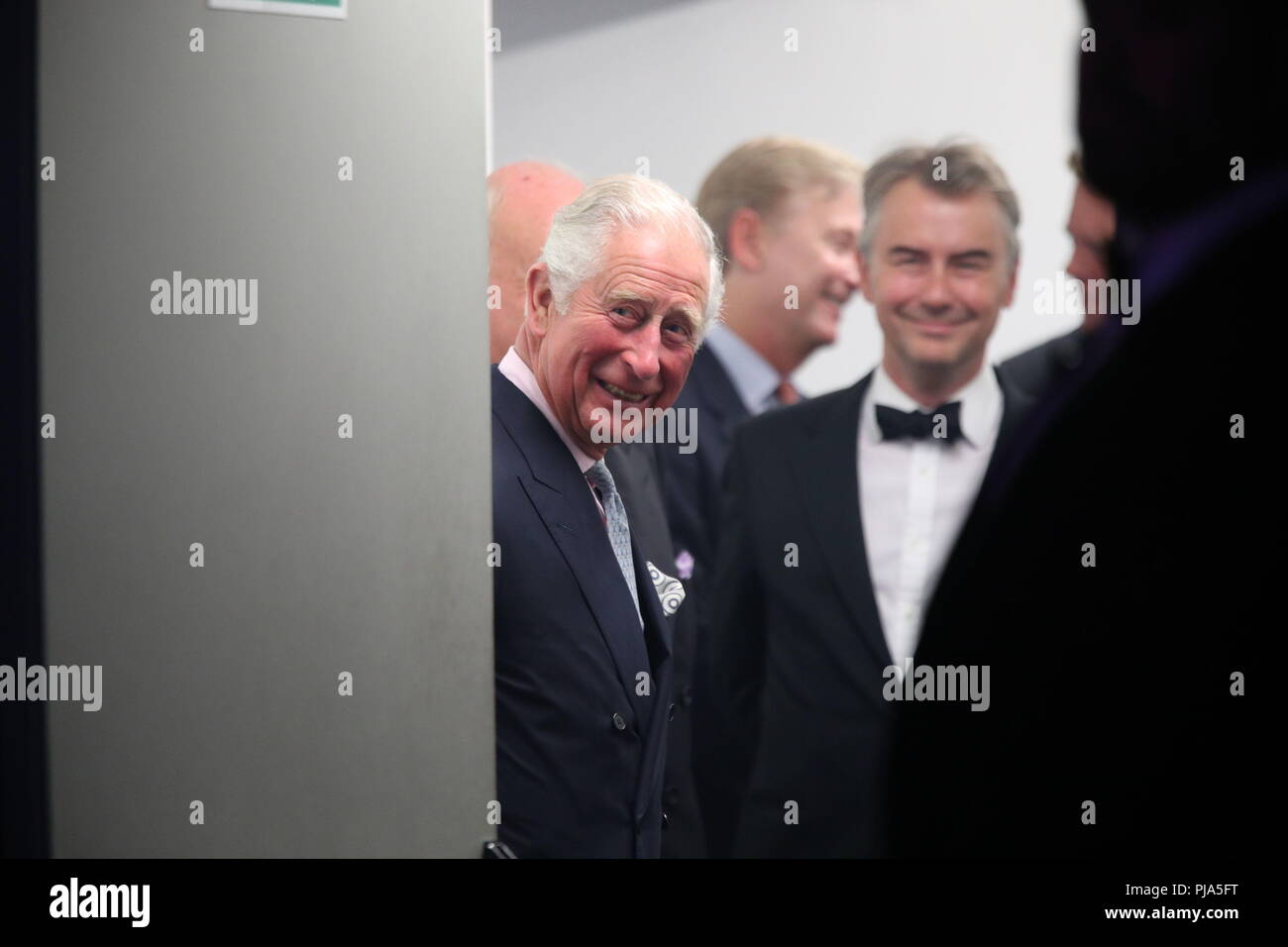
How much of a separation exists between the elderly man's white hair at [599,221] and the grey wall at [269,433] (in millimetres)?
197

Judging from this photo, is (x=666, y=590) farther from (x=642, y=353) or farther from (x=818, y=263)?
(x=818, y=263)

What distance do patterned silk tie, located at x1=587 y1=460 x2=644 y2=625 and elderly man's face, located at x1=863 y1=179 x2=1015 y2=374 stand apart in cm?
66

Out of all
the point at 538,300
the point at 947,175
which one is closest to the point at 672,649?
the point at 538,300

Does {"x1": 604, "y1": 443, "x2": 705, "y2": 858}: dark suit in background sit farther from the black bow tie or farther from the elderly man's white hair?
the black bow tie

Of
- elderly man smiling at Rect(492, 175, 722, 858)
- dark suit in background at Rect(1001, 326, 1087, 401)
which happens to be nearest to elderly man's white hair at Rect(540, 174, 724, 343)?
elderly man smiling at Rect(492, 175, 722, 858)

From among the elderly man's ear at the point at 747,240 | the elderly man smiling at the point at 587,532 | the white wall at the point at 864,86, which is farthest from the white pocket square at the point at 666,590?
the white wall at the point at 864,86

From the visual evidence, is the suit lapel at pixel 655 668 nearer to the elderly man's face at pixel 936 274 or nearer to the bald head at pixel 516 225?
the bald head at pixel 516 225

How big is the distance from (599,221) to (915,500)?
0.87 m

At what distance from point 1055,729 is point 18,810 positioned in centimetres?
198

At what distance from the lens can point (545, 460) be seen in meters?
2.47

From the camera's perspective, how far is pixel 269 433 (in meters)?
2.28

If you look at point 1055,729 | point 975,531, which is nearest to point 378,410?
point 975,531

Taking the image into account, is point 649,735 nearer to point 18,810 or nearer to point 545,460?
point 545,460

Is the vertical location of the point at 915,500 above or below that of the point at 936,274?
below
